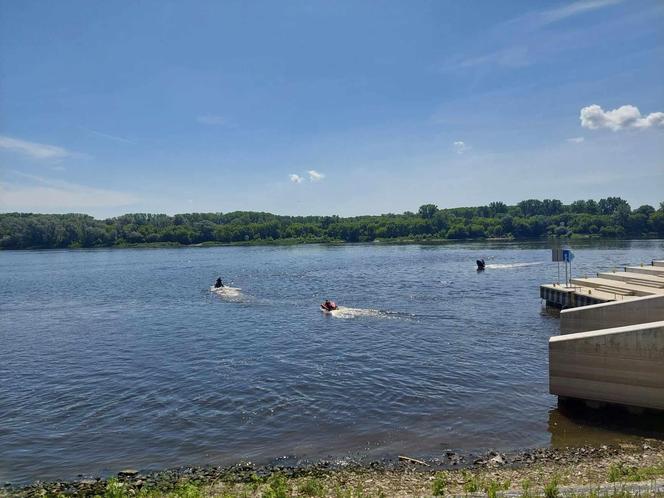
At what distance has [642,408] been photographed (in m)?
16.3

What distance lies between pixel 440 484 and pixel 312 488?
3.13 meters

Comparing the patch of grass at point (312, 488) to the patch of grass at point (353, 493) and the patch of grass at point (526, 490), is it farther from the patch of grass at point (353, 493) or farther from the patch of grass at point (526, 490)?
the patch of grass at point (526, 490)

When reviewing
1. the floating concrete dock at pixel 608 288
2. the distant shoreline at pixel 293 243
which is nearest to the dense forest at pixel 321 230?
the distant shoreline at pixel 293 243

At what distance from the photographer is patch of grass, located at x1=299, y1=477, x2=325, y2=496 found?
465 inches

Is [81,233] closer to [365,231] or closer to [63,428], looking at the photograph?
[365,231]

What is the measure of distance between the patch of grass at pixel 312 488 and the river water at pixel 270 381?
2737mm

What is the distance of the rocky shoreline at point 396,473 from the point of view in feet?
40.3

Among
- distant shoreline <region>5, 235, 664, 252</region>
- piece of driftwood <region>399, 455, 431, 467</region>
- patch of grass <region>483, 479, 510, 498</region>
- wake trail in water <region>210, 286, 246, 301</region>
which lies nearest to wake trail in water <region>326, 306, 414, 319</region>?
wake trail in water <region>210, 286, 246, 301</region>

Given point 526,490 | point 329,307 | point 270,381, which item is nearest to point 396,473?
point 526,490

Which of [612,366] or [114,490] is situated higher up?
[612,366]

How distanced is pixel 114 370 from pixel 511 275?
51.9m

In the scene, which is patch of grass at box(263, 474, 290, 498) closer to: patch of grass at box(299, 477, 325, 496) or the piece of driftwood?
patch of grass at box(299, 477, 325, 496)

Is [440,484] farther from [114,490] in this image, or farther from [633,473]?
[114,490]

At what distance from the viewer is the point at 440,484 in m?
11.3
